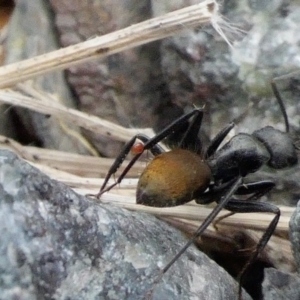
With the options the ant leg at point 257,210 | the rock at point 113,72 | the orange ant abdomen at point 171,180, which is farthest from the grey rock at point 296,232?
the rock at point 113,72

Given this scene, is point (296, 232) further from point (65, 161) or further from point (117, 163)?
point (65, 161)

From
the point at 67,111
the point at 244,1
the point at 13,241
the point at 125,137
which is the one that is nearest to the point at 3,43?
the point at 67,111

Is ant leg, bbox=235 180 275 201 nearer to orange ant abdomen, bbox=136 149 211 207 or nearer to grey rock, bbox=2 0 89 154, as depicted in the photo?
orange ant abdomen, bbox=136 149 211 207

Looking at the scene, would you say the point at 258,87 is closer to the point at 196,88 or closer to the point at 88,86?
the point at 196,88

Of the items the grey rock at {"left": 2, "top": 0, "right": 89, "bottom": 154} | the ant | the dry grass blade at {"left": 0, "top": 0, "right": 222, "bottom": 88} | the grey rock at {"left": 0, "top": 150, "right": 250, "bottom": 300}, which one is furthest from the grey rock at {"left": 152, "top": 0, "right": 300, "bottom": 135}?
the grey rock at {"left": 0, "top": 150, "right": 250, "bottom": 300}

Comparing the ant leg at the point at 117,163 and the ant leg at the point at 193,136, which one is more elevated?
the ant leg at the point at 193,136

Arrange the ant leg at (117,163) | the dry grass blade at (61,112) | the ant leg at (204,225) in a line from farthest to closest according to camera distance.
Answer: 1. the dry grass blade at (61,112)
2. the ant leg at (117,163)
3. the ant leg at (204,225)

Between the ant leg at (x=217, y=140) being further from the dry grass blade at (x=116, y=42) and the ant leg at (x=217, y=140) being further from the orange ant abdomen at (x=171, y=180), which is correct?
the dry grass blade at (x=116, y=42)
